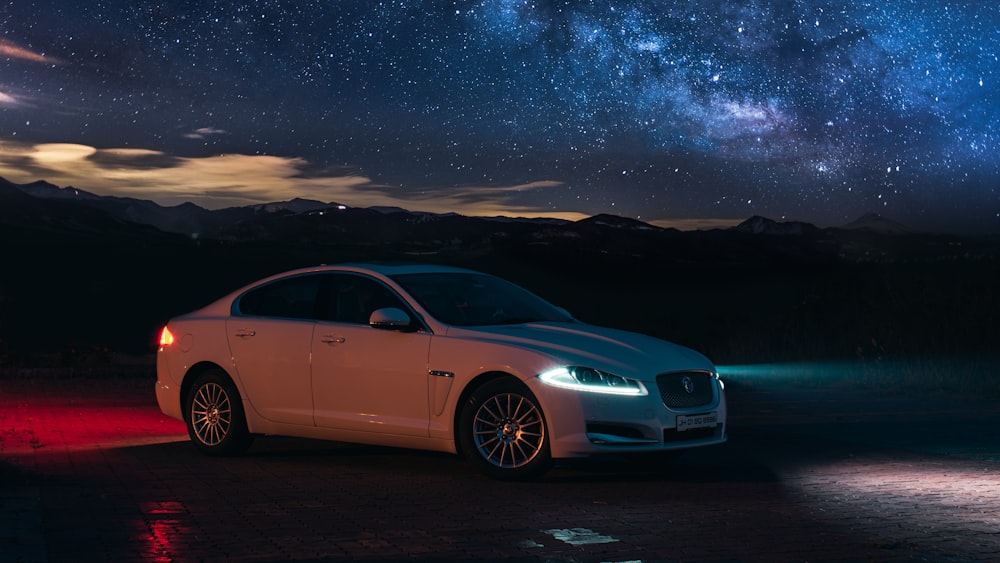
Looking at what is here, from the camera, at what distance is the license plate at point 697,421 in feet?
34.9

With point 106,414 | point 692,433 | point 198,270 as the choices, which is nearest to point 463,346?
point 692,433

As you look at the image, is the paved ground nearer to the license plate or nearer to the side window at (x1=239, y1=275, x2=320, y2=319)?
the license plate

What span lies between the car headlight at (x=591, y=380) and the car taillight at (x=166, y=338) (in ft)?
13.7

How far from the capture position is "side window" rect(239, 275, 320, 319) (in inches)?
478

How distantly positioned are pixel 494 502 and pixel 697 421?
2118mm

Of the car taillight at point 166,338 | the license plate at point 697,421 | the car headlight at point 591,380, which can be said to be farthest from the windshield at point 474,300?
the car taillight at point 166,338

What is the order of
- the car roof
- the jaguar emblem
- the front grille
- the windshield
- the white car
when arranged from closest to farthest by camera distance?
the white car
the front grille
the jaguar emblem
the windshield
the car roof

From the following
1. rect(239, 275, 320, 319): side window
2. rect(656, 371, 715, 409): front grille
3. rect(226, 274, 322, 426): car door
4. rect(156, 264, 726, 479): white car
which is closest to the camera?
rect(156, 264, 726, 479): white car

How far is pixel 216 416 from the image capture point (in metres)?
12.3

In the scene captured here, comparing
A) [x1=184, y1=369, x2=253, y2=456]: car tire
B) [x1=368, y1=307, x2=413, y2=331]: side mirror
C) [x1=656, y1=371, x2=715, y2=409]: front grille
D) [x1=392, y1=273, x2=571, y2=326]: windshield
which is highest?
[x1=392, y1=273, x2=571, y2=326]: windshield

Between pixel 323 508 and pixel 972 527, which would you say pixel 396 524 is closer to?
pixel 323 508

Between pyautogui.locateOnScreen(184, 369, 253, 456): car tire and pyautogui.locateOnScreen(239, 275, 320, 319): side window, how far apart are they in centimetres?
68

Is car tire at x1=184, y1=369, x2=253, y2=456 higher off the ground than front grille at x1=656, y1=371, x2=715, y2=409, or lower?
lower

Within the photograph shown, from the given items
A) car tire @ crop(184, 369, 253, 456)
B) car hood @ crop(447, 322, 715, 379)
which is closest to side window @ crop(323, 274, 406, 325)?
car hood @ crop(447, 322, 715, 379)
